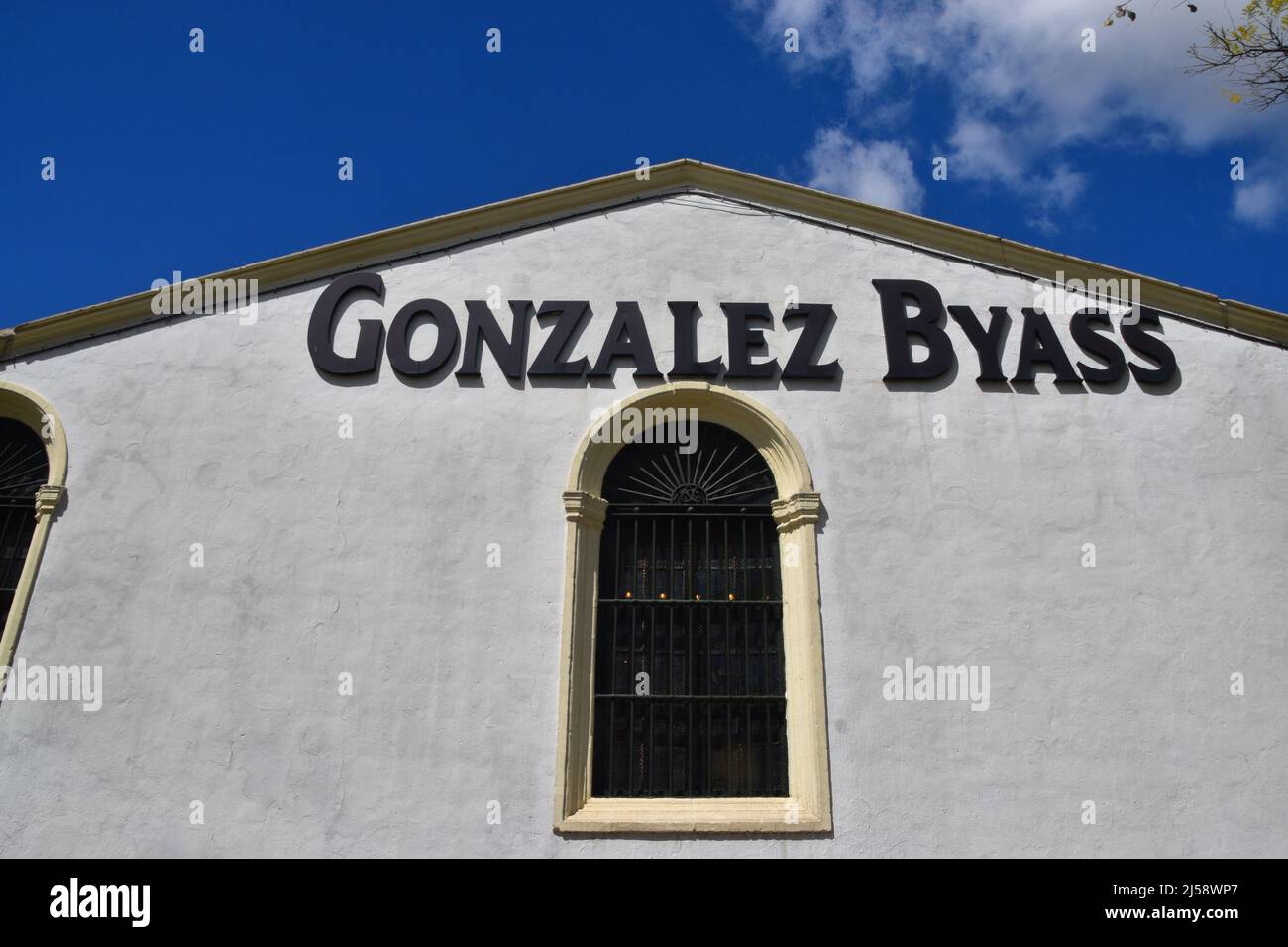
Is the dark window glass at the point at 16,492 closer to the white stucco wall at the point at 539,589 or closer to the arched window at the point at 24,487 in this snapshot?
the arched window at the point at 24,487

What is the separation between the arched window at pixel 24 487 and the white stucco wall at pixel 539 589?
0.13m

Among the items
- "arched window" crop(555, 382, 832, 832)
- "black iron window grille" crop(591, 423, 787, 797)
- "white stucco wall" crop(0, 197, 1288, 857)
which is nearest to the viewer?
"white stucco wall" crop(0, 197, 1288, 857)

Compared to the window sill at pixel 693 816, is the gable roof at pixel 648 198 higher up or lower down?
higher up

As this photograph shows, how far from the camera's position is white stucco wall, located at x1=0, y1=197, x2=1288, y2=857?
7.35 metres

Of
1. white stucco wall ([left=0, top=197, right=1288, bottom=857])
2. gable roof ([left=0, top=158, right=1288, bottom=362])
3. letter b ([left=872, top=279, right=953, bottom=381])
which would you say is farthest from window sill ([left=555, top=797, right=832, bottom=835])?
gable roof ([left=0, top=158, right=1288, bottom=362])

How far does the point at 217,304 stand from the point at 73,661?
137 inches

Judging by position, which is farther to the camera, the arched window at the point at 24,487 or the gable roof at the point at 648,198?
the gable roof at the point at 648,198

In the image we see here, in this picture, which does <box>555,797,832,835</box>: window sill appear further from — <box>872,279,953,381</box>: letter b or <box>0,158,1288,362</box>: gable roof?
<box>0,158,1288,362</box>: gable roof

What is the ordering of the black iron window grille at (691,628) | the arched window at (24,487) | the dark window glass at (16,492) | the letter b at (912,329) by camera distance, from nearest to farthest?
the black iron window grille at (691,628)
the arched window at (24,487)
the dark window glass at (16,492)
the letter b at (912,329)

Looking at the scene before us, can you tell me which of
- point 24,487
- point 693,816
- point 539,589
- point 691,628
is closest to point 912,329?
point 691,628

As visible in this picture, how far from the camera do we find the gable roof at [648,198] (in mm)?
8992

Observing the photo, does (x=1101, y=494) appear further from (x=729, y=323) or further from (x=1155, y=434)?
(x=729, y=323)

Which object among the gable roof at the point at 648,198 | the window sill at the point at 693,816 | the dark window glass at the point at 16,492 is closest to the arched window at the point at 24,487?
the dark window glass at the point at 16,492
